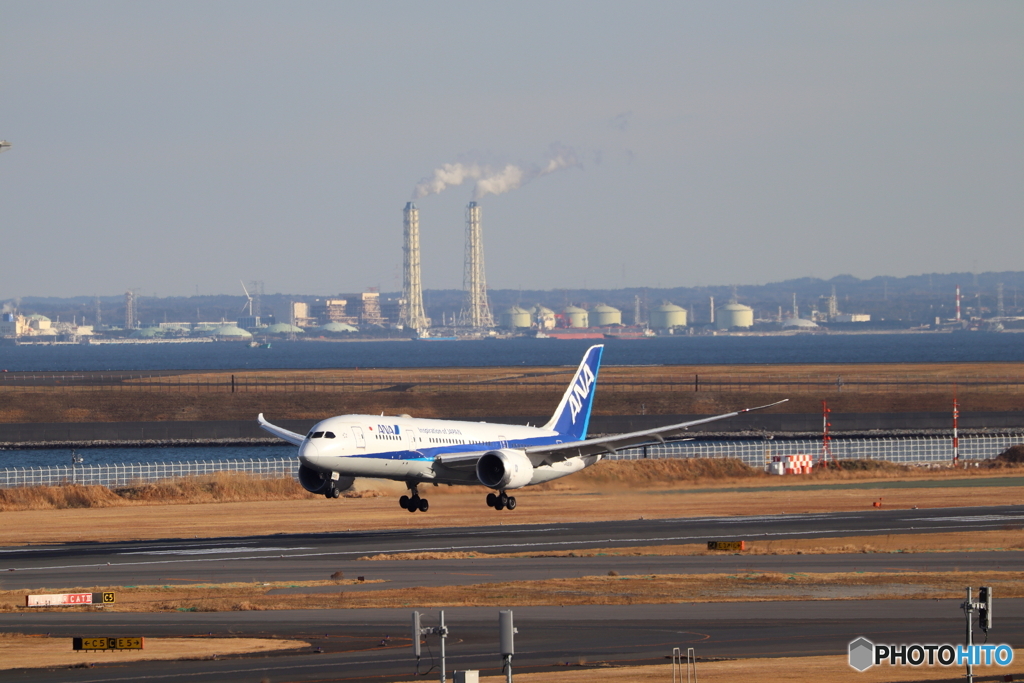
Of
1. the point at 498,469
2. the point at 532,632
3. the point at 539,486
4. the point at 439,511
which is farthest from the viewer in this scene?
the point at 539,486

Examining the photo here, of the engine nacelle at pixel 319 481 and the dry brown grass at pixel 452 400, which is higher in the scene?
the engine nacelle at pixel 319 481

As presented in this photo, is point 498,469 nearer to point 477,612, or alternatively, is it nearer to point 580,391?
point 580,391

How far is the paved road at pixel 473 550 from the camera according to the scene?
47094 millimetres

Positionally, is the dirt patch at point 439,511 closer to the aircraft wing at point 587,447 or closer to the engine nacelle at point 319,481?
Result: the aircraft wing at point 587,447

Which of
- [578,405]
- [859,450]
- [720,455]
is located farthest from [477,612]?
[859,450]

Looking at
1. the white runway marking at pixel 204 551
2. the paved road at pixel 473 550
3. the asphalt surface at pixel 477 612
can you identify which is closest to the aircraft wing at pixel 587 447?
the paved road at pixel 473 550

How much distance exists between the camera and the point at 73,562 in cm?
5147

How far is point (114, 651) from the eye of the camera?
1294 inches

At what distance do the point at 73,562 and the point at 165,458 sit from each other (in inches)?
2532

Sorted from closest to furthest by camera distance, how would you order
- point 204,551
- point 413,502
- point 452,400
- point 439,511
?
point 204,551, point 413,502, point 439,511, point 452,400

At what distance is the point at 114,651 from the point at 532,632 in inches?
428

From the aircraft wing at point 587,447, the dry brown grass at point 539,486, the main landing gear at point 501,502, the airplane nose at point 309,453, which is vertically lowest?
the dry brown grass at point 539,486

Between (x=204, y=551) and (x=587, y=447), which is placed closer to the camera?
(x=204, y=551)

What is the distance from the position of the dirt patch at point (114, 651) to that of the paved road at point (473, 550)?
34.9 ft
